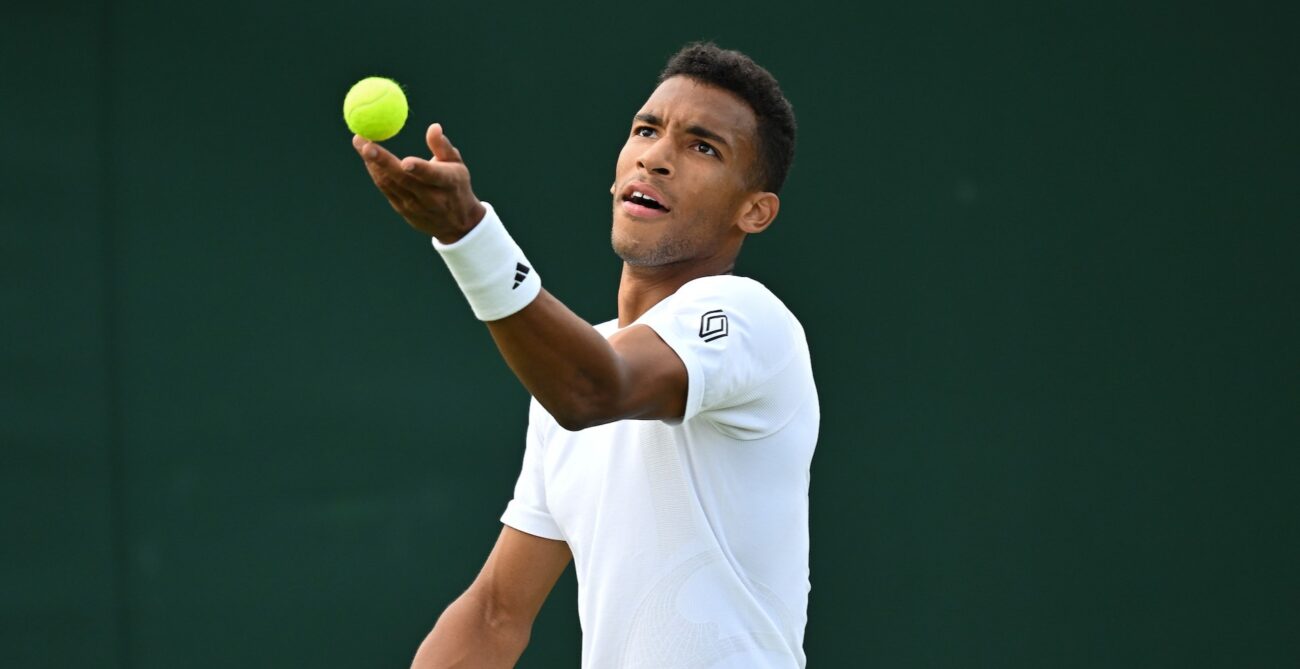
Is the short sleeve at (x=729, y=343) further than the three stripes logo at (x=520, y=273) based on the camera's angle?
Yes

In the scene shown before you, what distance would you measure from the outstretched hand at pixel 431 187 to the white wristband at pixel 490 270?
0.05ft

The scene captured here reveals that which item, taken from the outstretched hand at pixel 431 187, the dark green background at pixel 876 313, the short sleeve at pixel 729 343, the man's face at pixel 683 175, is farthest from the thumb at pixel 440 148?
the dark green background at pixel 876 313

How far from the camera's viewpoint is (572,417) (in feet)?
6.84

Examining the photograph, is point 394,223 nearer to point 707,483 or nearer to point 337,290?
point 337,290

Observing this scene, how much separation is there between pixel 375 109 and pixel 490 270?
1.03ft

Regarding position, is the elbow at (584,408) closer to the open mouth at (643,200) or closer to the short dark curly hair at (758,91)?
the open mouth at (643,200)

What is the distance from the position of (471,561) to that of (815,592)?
0.89 meters

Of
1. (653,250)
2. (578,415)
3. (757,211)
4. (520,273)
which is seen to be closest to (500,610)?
(653,250)

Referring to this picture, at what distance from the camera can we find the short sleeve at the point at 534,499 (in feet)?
9.50

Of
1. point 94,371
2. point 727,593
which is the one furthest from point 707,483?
point 94,371

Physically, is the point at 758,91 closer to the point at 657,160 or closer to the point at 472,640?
the point at 657,160

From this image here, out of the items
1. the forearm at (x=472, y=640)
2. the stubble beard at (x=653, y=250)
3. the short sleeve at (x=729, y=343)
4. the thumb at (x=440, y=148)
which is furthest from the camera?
the forearm at (x=472, y=640)

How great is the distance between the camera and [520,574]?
296 centimetres

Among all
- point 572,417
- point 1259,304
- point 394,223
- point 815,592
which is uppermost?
point 394,223
